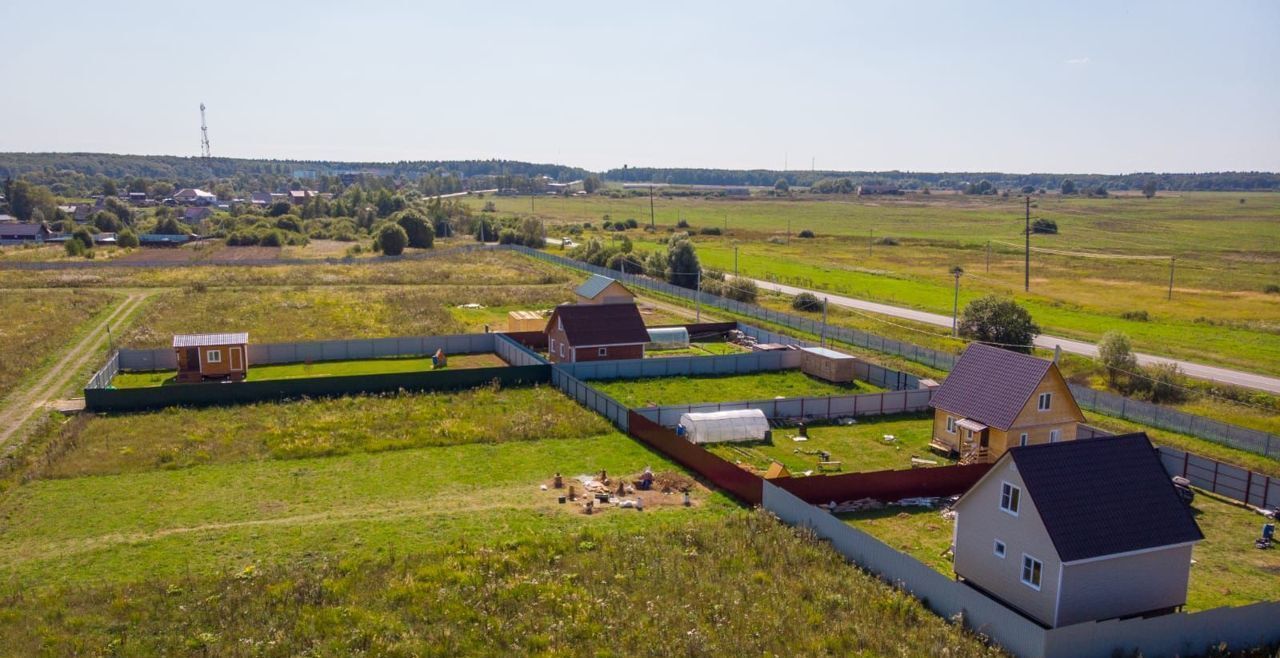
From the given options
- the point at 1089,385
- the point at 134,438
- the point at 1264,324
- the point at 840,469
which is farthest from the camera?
the point at 1264,324

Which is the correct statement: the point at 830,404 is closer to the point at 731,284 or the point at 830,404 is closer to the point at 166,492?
the point at 166,492

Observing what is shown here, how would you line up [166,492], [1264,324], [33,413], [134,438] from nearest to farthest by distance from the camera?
[166,492]
[134,438]
[33,413]
[1264,324]

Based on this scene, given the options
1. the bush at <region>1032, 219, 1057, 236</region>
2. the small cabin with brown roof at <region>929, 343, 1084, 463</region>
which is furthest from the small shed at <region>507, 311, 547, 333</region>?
the bush at <region>1032, 219, 1057, 236</region>

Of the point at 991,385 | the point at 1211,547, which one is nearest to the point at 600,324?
the point at 991,385

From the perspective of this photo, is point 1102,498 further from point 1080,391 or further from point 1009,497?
point 1080,391

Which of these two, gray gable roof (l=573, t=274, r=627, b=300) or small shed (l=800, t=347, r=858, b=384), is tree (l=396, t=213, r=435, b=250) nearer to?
gray gable roof (l=573, t=274, r=627, b=300)

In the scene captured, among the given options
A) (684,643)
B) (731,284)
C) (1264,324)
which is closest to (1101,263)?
(1264,324)
